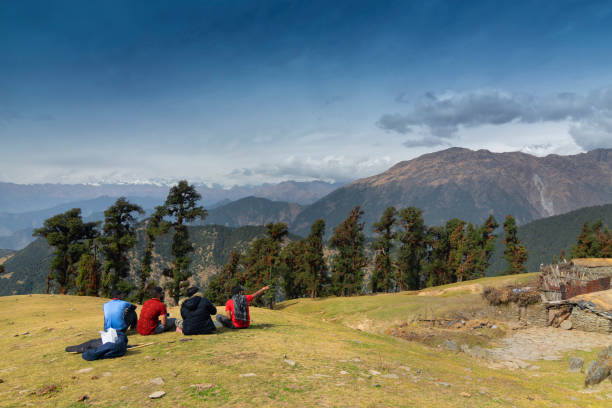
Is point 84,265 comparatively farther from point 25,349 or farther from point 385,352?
point 385,352

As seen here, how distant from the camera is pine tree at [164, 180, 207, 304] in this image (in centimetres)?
4291

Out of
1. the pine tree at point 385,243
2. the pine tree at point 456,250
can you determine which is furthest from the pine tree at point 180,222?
the pine tree at point 456,250

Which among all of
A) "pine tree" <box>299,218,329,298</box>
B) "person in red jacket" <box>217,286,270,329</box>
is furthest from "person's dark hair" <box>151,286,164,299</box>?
"pine tree" <box>299,218,329,298</box>

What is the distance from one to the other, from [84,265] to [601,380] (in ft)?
168

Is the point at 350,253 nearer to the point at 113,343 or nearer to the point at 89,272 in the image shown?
the point at 89,272

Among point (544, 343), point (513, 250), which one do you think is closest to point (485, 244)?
point (513, 250)

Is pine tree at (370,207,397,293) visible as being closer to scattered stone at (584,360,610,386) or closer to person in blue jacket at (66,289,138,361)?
scattered stone at (584,360,610,386)

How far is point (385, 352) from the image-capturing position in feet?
43.6

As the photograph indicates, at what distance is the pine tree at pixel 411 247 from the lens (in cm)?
6284

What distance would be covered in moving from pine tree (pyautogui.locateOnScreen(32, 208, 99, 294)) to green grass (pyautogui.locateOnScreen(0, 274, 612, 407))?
36.5 metres

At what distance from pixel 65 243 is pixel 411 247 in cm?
6026

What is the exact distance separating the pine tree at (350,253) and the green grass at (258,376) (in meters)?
48.5

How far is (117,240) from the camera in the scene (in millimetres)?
43562

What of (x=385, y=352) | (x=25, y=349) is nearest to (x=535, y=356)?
(x=385, y=352)
